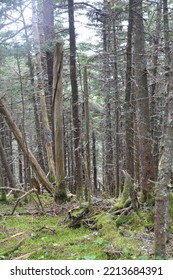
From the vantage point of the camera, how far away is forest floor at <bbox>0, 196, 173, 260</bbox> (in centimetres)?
509

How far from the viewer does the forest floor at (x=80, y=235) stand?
5086 mm

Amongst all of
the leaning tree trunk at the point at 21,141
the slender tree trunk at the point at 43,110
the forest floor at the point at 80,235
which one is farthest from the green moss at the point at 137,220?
the slender tree trunk at the point at 43,110

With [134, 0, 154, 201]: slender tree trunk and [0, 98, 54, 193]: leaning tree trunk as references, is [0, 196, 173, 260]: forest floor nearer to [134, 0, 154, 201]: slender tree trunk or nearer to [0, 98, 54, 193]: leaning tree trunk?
[134, 0, 154, 201]: slender tree trunk

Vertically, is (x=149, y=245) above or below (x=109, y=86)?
below

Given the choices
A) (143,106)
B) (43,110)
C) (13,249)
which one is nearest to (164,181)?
(13,249)

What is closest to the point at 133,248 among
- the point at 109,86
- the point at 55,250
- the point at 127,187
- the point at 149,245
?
the point at 149,245

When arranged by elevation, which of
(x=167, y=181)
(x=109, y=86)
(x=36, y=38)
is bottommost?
(x=167, y=181)

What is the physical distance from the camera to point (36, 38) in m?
12.7

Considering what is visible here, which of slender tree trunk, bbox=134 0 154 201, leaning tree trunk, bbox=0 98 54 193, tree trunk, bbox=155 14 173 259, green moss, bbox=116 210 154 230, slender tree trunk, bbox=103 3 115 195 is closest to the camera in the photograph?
tree trunk, bbox=155 14 173 259

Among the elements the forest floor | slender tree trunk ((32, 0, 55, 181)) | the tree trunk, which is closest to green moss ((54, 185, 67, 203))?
the forest floor

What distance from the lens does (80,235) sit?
6.23m

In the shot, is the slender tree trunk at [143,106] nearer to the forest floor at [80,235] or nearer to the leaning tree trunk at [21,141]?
the forest floor at [80,235]
